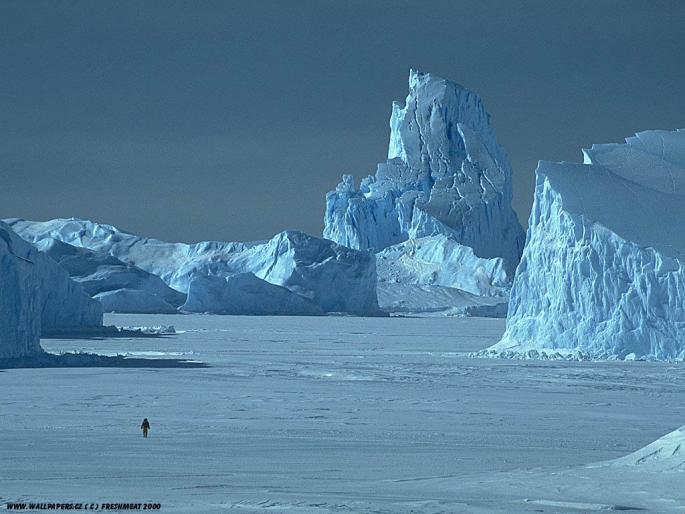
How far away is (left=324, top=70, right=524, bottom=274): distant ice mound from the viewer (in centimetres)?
9344

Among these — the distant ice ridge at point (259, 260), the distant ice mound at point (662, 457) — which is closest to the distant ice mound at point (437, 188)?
the distant ice ridge at point (259, 260)

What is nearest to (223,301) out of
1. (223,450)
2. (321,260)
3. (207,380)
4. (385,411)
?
(321,260)

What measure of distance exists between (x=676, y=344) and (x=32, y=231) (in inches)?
2634

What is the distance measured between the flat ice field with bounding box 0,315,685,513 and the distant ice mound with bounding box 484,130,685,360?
2032mm

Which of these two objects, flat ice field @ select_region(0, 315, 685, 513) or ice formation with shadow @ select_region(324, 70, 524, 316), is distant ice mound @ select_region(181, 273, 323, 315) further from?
flat ice field @ select_region(0, 315, 685, 513)

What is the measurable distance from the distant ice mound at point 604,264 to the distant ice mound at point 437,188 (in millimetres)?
58997

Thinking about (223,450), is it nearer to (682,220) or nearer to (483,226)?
(682,220)

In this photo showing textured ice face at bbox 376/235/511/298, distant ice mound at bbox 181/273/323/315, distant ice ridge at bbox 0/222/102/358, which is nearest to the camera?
distant ice ridge at bbox 0/222/102/358

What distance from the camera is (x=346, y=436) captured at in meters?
14.0

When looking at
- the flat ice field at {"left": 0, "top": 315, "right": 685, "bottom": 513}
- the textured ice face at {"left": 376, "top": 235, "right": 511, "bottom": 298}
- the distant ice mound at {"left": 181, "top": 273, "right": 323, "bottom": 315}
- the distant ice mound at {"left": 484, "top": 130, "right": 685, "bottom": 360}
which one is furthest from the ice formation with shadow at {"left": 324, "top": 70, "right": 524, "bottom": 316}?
the flat ice field at {"left": 0, "top": 315, "right": 685, "bottom": 513}

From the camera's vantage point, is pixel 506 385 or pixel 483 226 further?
pixel 483 226

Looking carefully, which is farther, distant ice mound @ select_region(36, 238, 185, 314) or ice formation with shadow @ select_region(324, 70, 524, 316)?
ice formation with shadow @ select_region(324, 70, 524, 316)

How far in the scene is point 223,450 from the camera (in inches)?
495

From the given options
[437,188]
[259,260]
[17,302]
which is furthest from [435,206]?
[17,302]
